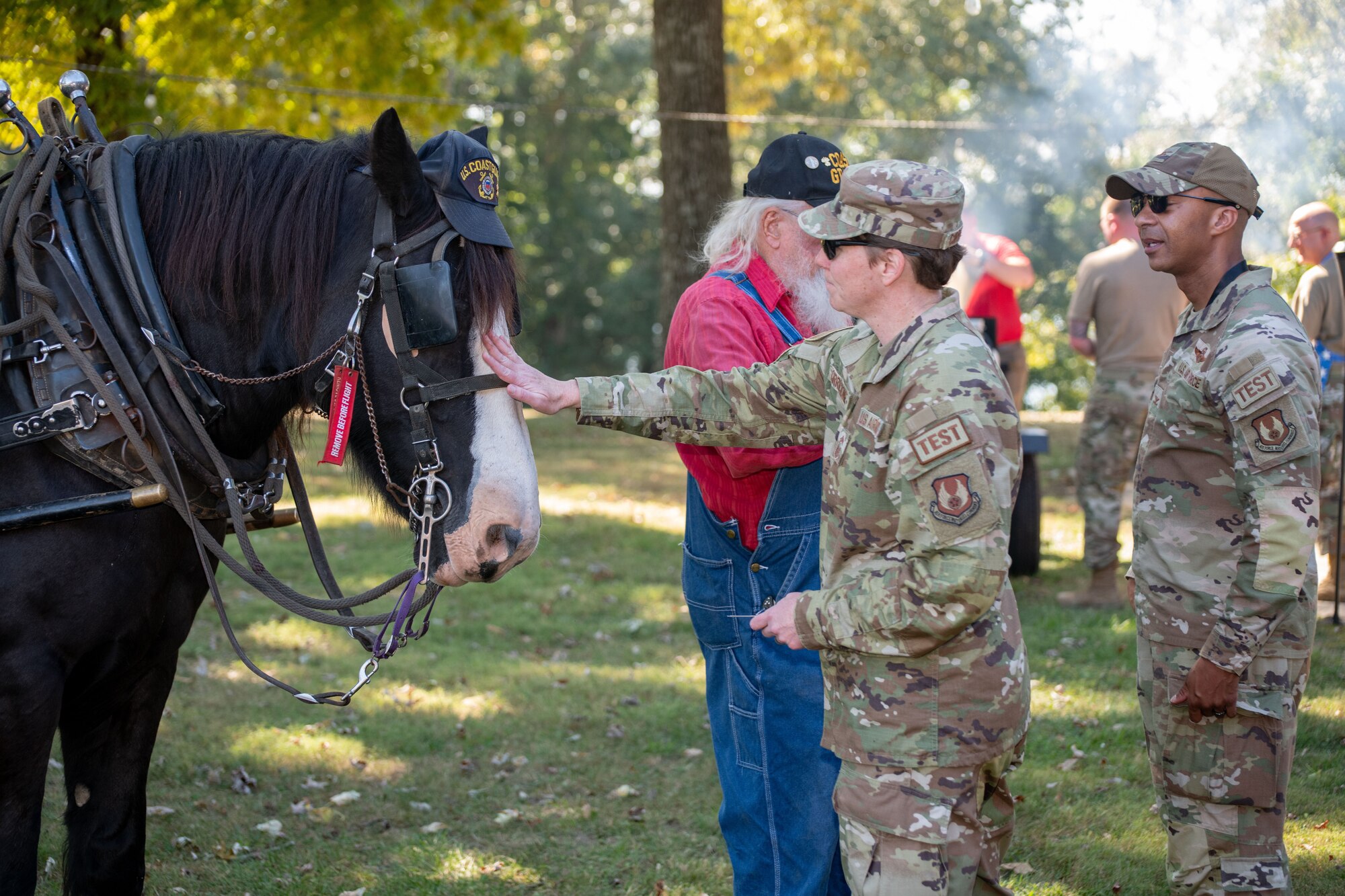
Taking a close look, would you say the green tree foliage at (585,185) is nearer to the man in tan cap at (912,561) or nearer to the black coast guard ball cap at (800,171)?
the black coast guard ball cap at (800,171)

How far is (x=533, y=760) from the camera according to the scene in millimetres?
4613

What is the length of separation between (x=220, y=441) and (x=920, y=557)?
1650 mm

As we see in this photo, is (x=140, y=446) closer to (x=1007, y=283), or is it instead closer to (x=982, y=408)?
(x=982, y=408)

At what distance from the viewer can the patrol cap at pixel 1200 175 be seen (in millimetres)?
2818

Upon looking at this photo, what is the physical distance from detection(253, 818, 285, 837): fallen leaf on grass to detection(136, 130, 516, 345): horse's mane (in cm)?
227

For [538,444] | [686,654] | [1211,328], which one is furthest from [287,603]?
[538,444]

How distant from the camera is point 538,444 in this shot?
496 inches

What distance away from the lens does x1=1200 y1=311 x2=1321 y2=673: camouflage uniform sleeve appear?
2543mm

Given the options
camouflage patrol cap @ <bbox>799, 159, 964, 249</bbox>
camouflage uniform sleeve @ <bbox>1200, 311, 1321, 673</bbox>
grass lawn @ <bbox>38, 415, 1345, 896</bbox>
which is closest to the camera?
camouflage patrol cap @ <bbox>799, 159, 964, 249</bbox>

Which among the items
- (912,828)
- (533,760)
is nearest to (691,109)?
(533,760)

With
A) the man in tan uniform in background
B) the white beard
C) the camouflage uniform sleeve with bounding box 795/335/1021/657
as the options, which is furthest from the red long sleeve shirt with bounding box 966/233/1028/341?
the camouflage uniform sleeve with bounding box 795/335/1021/657

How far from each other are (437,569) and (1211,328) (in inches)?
82.1

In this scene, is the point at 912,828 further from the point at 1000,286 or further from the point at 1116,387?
the point at 1000,286

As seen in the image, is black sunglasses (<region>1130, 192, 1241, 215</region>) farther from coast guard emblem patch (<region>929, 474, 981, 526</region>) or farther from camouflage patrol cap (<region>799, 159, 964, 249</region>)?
coast guard emblem patch (<region>929, 474, 981, 526</region>)
